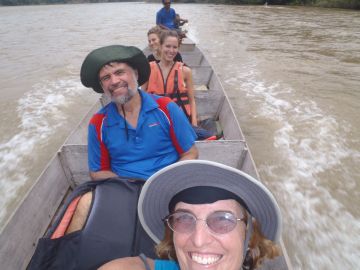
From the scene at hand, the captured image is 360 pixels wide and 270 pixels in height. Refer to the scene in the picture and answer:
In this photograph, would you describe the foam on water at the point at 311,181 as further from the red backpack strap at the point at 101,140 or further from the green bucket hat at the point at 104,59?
the green bucket hat at the point at 104,59

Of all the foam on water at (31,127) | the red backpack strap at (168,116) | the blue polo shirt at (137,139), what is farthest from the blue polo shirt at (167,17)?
the blue polo shirt at (137,139)

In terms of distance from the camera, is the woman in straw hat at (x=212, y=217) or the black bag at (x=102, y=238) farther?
the black bag at (x=102, y=238)

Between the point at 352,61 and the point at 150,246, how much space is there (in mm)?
12578

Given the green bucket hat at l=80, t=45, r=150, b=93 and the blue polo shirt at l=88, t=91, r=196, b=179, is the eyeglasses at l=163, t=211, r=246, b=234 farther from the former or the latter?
the green bucket hat at l=80, t=45, r=150, b=93

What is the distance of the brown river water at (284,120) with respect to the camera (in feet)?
13.5

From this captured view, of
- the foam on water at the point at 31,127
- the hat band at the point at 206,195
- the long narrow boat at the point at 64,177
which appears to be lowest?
the foam on water at the point at 31,127

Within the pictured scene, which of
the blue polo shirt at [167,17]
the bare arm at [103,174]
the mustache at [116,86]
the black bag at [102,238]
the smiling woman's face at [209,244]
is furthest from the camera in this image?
the blue polo shirt at [167,17]

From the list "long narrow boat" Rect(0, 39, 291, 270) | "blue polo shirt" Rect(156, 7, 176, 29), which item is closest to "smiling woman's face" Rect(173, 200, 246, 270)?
"long narrow boat" Rect(0, 39, 291, 270)

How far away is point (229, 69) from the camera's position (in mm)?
11414

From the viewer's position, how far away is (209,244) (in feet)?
4.31

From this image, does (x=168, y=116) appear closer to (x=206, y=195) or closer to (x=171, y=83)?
(x=206, y=195)

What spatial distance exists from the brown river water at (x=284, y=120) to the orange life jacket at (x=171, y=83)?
208 centimetres

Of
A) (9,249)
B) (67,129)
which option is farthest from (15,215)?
(67,129)

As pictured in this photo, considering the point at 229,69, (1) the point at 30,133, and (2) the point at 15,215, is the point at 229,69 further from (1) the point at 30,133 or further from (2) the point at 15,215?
(2) the point at 15,215
